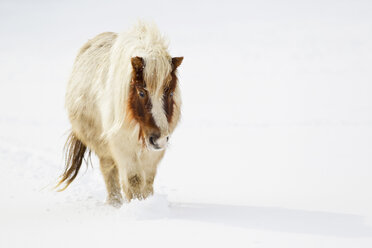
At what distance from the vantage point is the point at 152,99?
4.08 m

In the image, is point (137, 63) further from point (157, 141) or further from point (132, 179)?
point (132, 179)

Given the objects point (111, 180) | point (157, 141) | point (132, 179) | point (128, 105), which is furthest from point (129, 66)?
point (111, 180)

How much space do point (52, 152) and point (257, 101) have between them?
9533 mm

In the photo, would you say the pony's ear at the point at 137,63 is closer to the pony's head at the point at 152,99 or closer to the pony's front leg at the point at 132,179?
the pony's head at the point at 152,99

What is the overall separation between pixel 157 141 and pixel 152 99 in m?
0.39

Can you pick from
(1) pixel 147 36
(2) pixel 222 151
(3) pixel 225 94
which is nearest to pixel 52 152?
(2) pixel 222 151

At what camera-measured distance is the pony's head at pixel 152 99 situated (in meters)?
4.03

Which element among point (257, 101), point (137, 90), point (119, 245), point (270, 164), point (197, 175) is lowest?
point (119, 245)

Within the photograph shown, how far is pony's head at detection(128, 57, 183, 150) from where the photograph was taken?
403cm

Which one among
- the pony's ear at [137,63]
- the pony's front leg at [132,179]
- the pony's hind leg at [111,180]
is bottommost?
the pony's front leg at [132,179]

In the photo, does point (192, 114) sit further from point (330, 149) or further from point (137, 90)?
point (137, 90)

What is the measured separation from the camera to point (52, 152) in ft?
30.7

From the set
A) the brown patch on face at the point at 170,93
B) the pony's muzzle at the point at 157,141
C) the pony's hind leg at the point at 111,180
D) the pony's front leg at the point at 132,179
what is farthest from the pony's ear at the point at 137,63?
the pony's hind leg at the point at 111,180

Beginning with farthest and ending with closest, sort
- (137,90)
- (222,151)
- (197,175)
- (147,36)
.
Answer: (222,151), (197,175), (147,36), (137,90)
